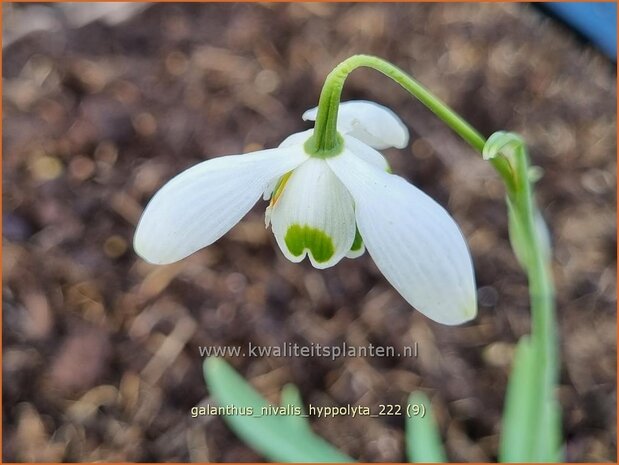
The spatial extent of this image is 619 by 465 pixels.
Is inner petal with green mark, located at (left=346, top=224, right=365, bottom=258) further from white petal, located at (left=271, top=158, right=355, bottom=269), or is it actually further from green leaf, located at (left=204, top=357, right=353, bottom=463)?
green leaf, located at (left=204, top=357, right=353, bottom=463)

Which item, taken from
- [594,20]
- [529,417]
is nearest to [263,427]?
[529,417]

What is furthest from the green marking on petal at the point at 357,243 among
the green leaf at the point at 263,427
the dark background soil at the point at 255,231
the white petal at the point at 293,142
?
the dark background soil at the point at 255,231

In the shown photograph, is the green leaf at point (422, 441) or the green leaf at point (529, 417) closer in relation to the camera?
the green leaf at point (529, 417)

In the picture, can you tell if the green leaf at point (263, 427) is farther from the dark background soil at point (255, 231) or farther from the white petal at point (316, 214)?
the white petal at point (316, 214)

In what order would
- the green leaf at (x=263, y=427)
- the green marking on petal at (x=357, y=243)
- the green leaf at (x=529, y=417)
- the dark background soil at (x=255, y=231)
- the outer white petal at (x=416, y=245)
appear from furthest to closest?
the dark background soil at (x=255, y=231) → the green leaf at (x=263, y=427) → the green leaf at (x=529, y=417) → the green marking on petal at (x=357, y=243) → the outer white petal at (x=416, y=245)

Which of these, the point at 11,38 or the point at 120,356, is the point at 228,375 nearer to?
the point at 120,356

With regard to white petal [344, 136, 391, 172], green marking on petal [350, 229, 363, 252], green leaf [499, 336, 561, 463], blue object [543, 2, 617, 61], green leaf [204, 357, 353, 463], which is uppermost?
blue object [543, 2, 617, 61]

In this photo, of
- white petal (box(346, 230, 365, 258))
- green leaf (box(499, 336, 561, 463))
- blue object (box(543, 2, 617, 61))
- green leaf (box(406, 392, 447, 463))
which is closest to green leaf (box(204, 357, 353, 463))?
green leaf (box(406, 392, 447, 463))
